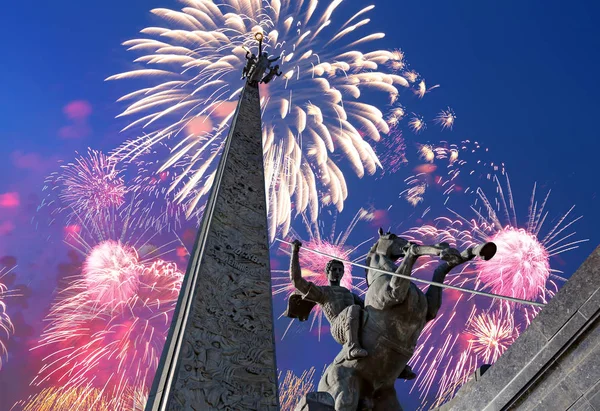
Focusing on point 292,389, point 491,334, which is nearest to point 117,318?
point 292,389

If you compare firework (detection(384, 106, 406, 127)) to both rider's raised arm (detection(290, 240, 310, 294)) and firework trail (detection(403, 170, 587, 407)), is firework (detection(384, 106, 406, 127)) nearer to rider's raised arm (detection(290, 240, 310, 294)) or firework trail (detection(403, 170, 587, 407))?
firework trail (detection(403, 170, 587, 407))

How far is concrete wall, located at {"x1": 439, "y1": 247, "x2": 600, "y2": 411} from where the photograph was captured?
14.6 ft

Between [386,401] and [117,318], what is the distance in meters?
20.5

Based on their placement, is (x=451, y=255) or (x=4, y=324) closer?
(x=451, y=255)

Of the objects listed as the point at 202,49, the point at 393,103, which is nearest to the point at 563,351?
the point at 202,49

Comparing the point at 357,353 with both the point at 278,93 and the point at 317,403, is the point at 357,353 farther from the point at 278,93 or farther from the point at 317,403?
the point at 278,93

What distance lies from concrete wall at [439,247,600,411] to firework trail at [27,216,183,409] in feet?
61.3

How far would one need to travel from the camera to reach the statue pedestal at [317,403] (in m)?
5.65

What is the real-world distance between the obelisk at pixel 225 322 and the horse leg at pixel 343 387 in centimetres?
131

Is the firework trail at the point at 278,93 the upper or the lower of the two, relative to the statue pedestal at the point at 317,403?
upper

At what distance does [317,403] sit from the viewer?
5.71m

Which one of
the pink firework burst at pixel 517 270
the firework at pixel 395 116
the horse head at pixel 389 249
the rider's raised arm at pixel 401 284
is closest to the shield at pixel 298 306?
the horse head at pixel 389 249

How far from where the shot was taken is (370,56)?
23359 millimetres

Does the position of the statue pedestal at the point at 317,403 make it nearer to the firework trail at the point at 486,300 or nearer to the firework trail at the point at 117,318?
the firework trail at the point at 486,300
